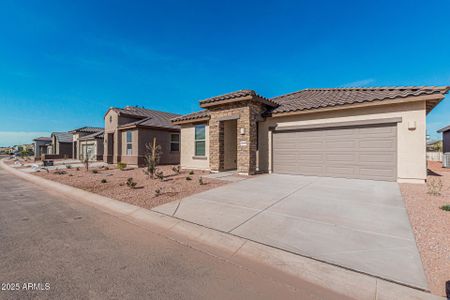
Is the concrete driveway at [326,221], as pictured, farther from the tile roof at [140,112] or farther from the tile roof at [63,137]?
the tile roof at [63,137]

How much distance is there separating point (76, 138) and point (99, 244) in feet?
110

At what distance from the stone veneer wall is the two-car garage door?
1.55m

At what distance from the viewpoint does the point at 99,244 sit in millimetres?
3635

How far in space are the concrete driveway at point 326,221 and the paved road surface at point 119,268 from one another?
904 millimetres

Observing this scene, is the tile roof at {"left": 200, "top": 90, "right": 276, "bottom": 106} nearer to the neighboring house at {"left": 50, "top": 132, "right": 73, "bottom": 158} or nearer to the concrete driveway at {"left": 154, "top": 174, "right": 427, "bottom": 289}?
the concrete driveway at {"left": 154, "top": 174, "right": 427, "bottom": 289}

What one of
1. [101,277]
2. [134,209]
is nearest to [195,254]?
[101,277]

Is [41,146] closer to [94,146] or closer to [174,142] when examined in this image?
[94,146]

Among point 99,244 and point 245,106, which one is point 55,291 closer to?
point 99,244

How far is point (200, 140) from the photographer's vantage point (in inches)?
527

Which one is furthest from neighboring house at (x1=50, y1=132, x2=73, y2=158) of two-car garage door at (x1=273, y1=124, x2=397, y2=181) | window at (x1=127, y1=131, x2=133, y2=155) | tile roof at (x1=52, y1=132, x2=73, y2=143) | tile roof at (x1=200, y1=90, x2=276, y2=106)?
two-car garage door at (x1=273, y1=124, x2=397, y2=181)

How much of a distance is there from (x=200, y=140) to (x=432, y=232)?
1133cm

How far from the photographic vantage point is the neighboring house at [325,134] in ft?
26.4

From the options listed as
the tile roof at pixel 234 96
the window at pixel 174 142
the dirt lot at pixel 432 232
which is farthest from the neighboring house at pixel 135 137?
the dirt lot at pixel 432 232

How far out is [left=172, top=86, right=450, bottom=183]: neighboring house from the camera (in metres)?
8.05
